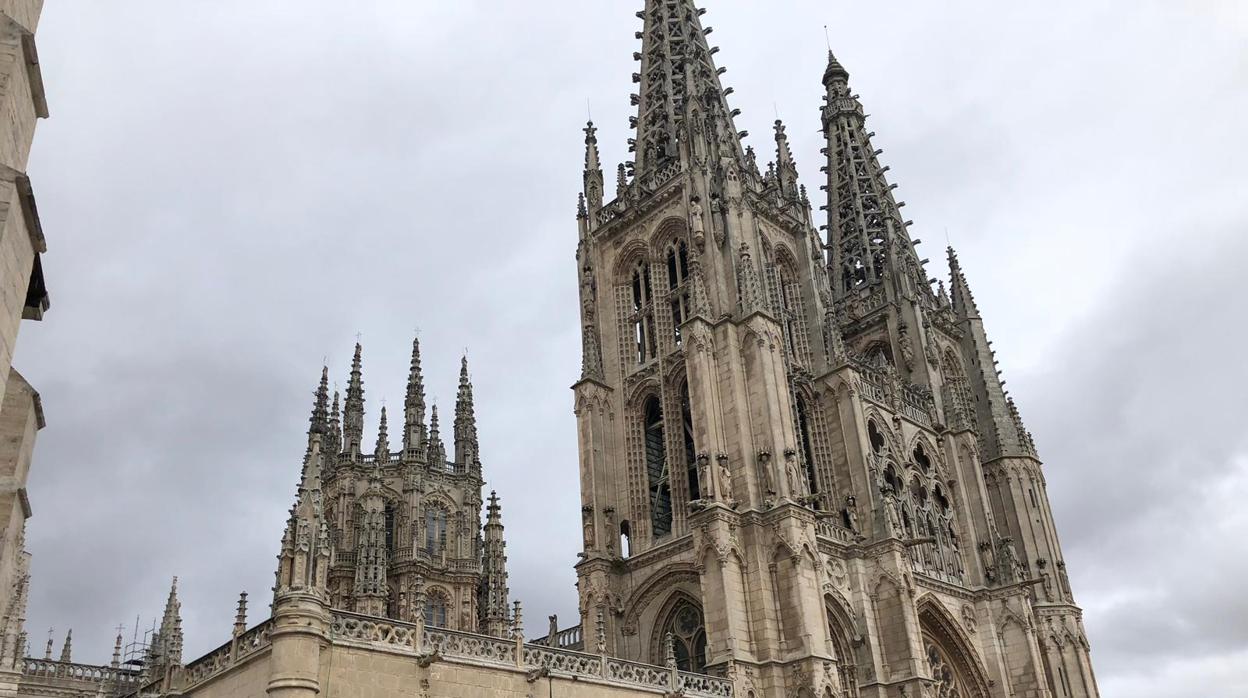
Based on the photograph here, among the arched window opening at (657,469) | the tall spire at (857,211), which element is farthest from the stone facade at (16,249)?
the tall spire at (857,211)

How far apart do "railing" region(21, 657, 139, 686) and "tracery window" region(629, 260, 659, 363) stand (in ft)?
66.5

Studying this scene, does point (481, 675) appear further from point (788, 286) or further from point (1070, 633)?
point (1070, 633)

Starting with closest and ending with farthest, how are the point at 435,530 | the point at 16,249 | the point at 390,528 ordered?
the point at 16,249
the point at 390,528
the point at 435,530

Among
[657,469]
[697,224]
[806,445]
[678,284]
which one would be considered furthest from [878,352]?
[657,469]

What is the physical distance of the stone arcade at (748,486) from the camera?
2178 cm

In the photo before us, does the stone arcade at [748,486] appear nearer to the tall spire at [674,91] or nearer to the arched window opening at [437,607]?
the tall spire at [674,91]

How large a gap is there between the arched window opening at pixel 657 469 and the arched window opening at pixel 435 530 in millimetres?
27442

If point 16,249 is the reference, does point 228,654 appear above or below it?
below

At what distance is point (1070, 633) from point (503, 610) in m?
28.0

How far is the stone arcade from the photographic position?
858 inches

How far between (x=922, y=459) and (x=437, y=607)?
100 ft

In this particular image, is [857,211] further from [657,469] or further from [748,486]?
[748,486]

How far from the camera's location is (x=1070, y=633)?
4062cm

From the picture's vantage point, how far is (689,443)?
35062mm
